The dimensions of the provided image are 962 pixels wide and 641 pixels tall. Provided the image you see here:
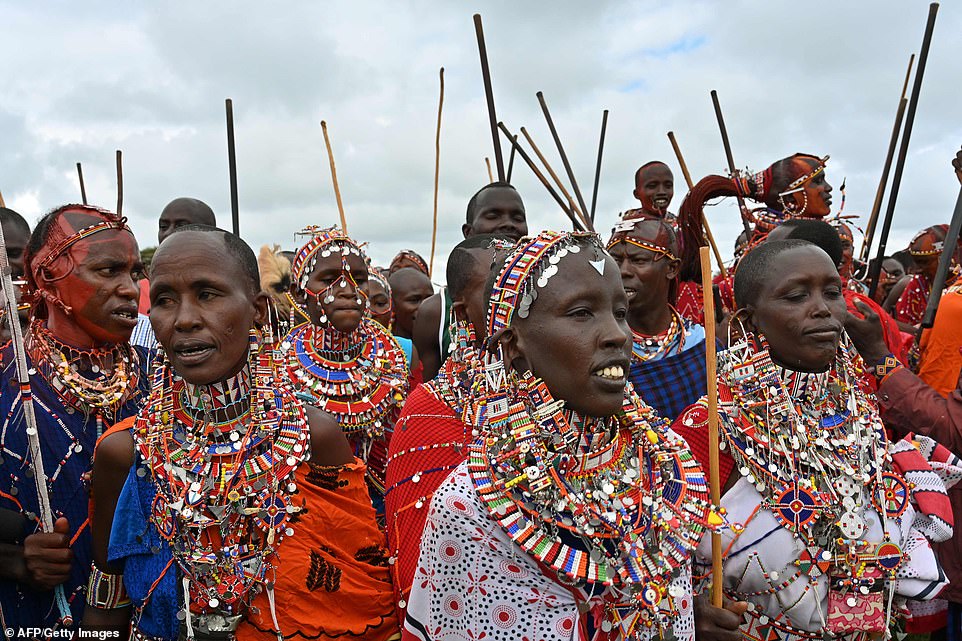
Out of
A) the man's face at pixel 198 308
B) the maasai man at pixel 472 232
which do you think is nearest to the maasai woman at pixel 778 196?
the maasai man at pixel 472 232

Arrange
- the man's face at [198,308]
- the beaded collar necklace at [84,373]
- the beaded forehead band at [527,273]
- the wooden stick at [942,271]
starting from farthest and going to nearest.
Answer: the wooden stick at [942,271], the beaded collar necklace at [84,373], the man's face at [198,308], the beaded forehead band at [527,273]

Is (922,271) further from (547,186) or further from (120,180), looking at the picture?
(120,180)

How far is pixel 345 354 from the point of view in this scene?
4.52 m

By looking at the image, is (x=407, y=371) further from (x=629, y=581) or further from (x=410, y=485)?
(x=629, y=581)

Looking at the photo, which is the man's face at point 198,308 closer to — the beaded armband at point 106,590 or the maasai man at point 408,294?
the beaded armband at point 106,590

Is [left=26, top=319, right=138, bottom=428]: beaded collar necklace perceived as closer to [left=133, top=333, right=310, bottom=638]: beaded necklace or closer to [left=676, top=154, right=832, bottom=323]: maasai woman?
[left=133, top=333, right=310, bottom=638]: beaded necklace

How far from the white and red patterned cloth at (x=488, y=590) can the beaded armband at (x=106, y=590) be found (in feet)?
3.56

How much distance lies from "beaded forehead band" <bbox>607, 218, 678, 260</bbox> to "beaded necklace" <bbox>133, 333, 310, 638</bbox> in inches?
89.7

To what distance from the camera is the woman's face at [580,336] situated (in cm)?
208

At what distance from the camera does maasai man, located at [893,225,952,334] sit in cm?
721

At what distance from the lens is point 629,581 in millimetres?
2098

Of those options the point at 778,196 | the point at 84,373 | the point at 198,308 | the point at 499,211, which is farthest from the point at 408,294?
the point at 198,308

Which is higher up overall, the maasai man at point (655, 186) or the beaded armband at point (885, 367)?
the maasai man at point (655, 186)

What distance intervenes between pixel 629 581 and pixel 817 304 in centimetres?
131
